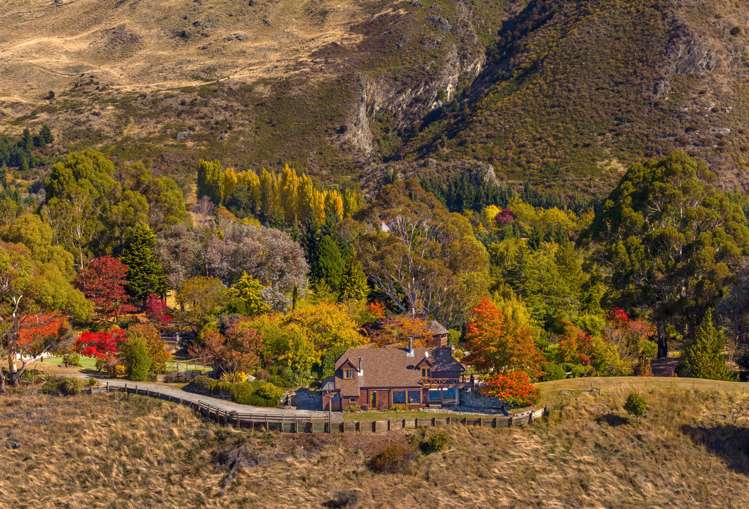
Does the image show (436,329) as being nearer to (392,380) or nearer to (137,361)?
(392,380)

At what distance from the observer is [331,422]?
55.8m

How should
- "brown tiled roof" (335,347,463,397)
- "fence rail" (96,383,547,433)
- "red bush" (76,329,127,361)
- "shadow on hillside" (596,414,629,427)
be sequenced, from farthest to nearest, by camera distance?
"red bush" (76,329,127,361) → "brown tiled roof" (335,347,463,397) → "shadow on hillside" (596,414,629,427) → "fence rail" (96,383,547,433)

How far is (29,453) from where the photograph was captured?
52.8m

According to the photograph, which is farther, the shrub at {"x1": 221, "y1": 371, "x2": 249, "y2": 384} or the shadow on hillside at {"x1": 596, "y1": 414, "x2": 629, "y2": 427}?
the shrub at {"x1": 221, "y1": 371, "x2": 249, "y2": 384}

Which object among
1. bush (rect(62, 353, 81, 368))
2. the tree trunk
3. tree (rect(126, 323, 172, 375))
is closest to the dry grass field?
tree (rect(126, 323, 172, 375))

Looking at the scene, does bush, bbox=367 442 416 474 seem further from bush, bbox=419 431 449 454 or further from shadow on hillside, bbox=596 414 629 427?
shadow on hillside, bbox=596 414 629 427

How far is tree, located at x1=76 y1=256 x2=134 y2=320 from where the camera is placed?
7831cm

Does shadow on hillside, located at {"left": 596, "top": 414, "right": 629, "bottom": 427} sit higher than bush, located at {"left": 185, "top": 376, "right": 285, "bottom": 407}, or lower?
lower

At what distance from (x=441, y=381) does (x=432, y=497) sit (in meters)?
12.8

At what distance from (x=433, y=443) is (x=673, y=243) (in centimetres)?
3347

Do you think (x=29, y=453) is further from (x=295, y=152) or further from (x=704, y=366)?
(x=295, y=152)

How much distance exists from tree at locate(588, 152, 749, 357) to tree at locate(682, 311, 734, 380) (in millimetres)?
6735

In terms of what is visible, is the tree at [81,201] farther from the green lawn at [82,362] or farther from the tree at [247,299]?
the tree at [247,299]

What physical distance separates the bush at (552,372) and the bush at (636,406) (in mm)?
7818
